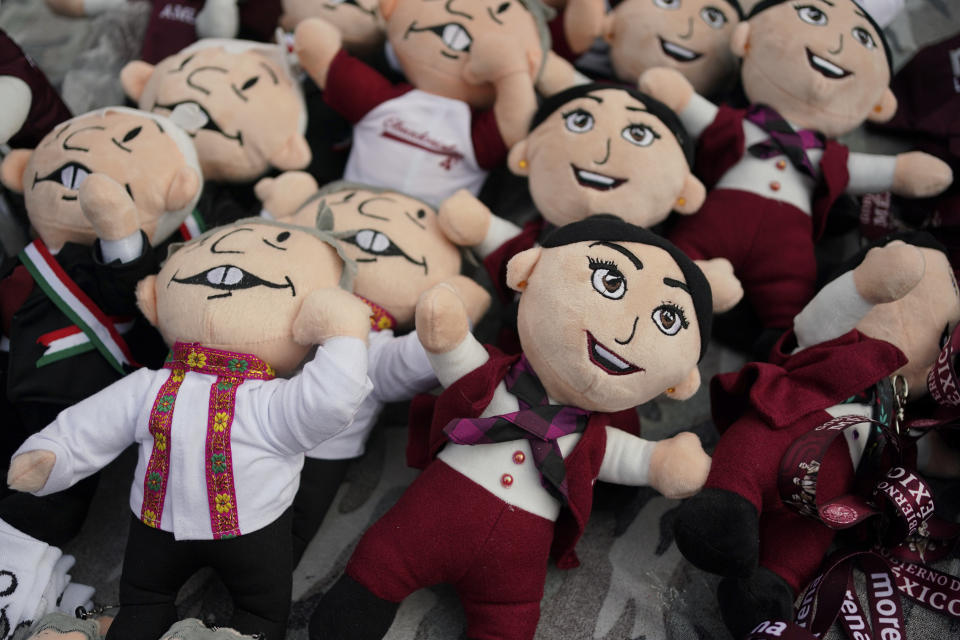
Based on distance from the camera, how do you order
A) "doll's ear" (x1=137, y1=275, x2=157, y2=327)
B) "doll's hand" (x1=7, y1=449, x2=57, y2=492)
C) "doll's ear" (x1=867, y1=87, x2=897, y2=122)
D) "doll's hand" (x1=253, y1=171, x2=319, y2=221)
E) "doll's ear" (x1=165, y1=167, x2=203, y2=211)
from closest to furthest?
1. "doll's hand" (x1=7, y1=449, x2=57, y2=492)
2. "doll's ear" (x1=137, y1=275, x2=157, y2=327)
3. "doll's ear" (x1=165, y1=167, x2=203, y2=211)
4. "doll's hand" (x1=253, y1=171, x2=319, y2=221)
5. "doll's ear" (x1=867, y1=87, x2=897, y2=122)

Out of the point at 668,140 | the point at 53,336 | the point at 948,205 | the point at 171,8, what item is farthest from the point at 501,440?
the point at 171,8

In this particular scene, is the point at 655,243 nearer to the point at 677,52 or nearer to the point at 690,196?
the point at 690,196

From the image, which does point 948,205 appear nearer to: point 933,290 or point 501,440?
point 933,290

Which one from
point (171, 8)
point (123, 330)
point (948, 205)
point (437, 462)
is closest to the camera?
point (437, 462)

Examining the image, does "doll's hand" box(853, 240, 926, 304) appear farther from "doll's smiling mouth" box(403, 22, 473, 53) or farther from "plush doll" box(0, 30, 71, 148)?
"plush doll" box(0, 30, 71, 148)

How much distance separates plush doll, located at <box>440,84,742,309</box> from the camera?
3.98ft

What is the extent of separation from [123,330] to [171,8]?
2.51 ft

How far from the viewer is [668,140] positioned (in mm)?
1244

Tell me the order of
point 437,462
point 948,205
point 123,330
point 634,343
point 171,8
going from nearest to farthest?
point 634,343, point 437,462, point 123,330, point 948,205, point 171,8

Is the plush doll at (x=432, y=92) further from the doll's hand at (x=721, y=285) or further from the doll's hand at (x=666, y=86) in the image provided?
the doll's hand at (x=721, y=285)

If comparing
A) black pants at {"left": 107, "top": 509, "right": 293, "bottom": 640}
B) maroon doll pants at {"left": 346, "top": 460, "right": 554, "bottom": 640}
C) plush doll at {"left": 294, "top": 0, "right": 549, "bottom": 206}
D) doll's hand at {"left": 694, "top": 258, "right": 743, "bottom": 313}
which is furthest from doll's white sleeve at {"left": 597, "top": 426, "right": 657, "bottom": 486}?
plush doll at {"left": 294, "top": 0, "right": 549, "bottom": 206}

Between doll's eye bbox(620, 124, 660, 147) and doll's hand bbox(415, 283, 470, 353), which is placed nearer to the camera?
doll's hand bbox(415, 283, 470, 353)

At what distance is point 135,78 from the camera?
55.9 inches

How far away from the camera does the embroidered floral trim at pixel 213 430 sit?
0.97m
